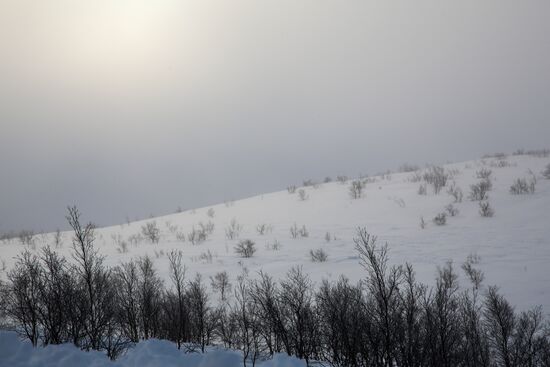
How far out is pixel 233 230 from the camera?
99.9ft

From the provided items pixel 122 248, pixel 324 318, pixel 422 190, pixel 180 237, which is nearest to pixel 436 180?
pixel 422 190

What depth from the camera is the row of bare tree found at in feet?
44.5

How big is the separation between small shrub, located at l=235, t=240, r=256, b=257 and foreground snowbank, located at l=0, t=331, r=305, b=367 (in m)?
16.0

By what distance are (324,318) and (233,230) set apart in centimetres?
1496

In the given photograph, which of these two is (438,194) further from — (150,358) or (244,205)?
(150,358)

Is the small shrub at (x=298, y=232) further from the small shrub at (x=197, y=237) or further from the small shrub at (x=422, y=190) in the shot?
the small shrub at (x=422, y=190)

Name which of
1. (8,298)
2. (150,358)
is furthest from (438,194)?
(8,298)

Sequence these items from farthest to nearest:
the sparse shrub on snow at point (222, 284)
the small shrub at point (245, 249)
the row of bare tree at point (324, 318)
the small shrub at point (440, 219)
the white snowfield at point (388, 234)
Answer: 1. the small shrub at point (245, 249)
2. the small shrub at point (440, 219)
3. the sparse shrub on snow at point (222, 284)
4. the white snowfield at point (388, 234)
5. the row of bare tree at point (324, 318)

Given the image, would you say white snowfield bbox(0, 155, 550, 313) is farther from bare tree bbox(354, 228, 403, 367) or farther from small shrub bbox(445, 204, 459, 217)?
bare tree bbox(354, 228, 403, 367)

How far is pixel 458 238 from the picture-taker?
21312 mm

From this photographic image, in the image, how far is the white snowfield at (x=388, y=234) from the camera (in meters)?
18.2

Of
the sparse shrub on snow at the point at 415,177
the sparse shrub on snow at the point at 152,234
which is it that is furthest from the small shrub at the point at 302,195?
the sparse shrub on snow at the point at 152,234

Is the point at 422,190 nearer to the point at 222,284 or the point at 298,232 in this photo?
the point at 298,232

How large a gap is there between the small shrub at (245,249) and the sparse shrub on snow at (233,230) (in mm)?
3491
